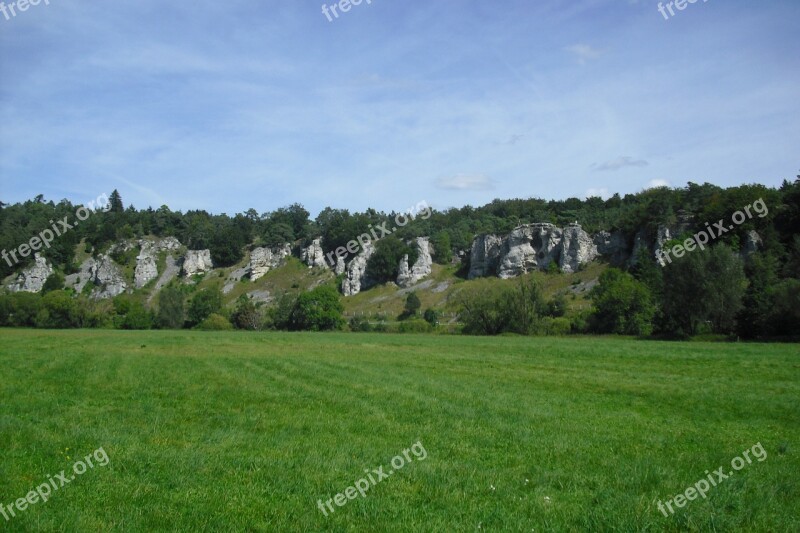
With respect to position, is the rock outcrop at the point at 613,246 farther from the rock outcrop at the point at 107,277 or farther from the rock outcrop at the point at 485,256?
the rock outcrop at the point at 107,277

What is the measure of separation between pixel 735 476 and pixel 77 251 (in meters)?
206

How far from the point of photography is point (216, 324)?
107m

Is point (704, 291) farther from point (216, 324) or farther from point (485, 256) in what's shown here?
point (485, 256)

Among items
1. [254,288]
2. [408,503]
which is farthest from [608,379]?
[254,288]

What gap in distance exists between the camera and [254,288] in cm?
17412

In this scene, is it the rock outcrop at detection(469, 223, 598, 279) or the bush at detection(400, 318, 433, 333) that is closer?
the bush at detection(400, 318, 433, 333)

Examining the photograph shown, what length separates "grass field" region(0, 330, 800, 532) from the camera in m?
7.81

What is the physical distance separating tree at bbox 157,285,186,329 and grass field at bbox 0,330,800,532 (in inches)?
3860

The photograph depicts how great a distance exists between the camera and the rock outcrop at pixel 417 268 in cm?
16668

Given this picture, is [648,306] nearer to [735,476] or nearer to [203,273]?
[735,476]

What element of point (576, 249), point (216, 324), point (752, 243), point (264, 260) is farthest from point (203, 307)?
point (752, 243)

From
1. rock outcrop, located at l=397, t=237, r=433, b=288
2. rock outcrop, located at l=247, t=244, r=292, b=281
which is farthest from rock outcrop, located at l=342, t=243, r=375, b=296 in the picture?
rock outcrop, located at l=247, t=244, r=292, b=281

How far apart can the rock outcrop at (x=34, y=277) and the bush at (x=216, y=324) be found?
80279mm

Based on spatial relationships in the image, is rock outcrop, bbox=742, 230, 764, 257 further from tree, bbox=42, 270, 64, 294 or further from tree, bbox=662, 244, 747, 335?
tree, bbox=42, 270, 64, 294
